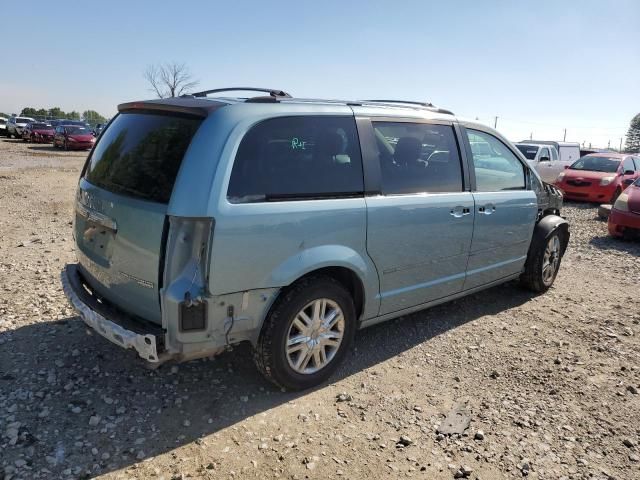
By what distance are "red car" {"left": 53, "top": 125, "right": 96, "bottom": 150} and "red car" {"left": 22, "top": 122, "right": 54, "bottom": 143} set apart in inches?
182

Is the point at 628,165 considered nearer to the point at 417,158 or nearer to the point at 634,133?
the point at 417,158

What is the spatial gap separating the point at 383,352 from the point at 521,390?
107 centimetres

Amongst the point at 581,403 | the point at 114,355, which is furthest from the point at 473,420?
the point at 114,355

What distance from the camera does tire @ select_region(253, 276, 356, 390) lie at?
10.2 feet

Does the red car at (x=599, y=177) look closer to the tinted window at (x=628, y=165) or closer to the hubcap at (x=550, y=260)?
the tinted window at (x=628, y=165)

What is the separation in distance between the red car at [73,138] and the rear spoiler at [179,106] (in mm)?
26647

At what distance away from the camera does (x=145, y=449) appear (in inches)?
109

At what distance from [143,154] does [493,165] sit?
321 cm

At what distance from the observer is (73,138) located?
89.8 feet

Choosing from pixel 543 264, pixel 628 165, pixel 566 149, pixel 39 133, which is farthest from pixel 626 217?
pixel 39 133

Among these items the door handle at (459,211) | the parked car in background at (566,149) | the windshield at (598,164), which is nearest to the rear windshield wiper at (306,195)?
the door handle at (459,211)

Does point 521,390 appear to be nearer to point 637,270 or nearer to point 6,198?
point 637,270

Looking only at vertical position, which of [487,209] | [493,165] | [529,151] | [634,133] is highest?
[634,133]

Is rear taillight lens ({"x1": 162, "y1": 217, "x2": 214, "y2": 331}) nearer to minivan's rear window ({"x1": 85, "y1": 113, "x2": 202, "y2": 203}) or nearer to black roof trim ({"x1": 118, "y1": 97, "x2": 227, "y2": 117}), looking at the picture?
minivan's rear window ({"x1": 85, "y1": 113, "x2": 202, "y2": 203})
